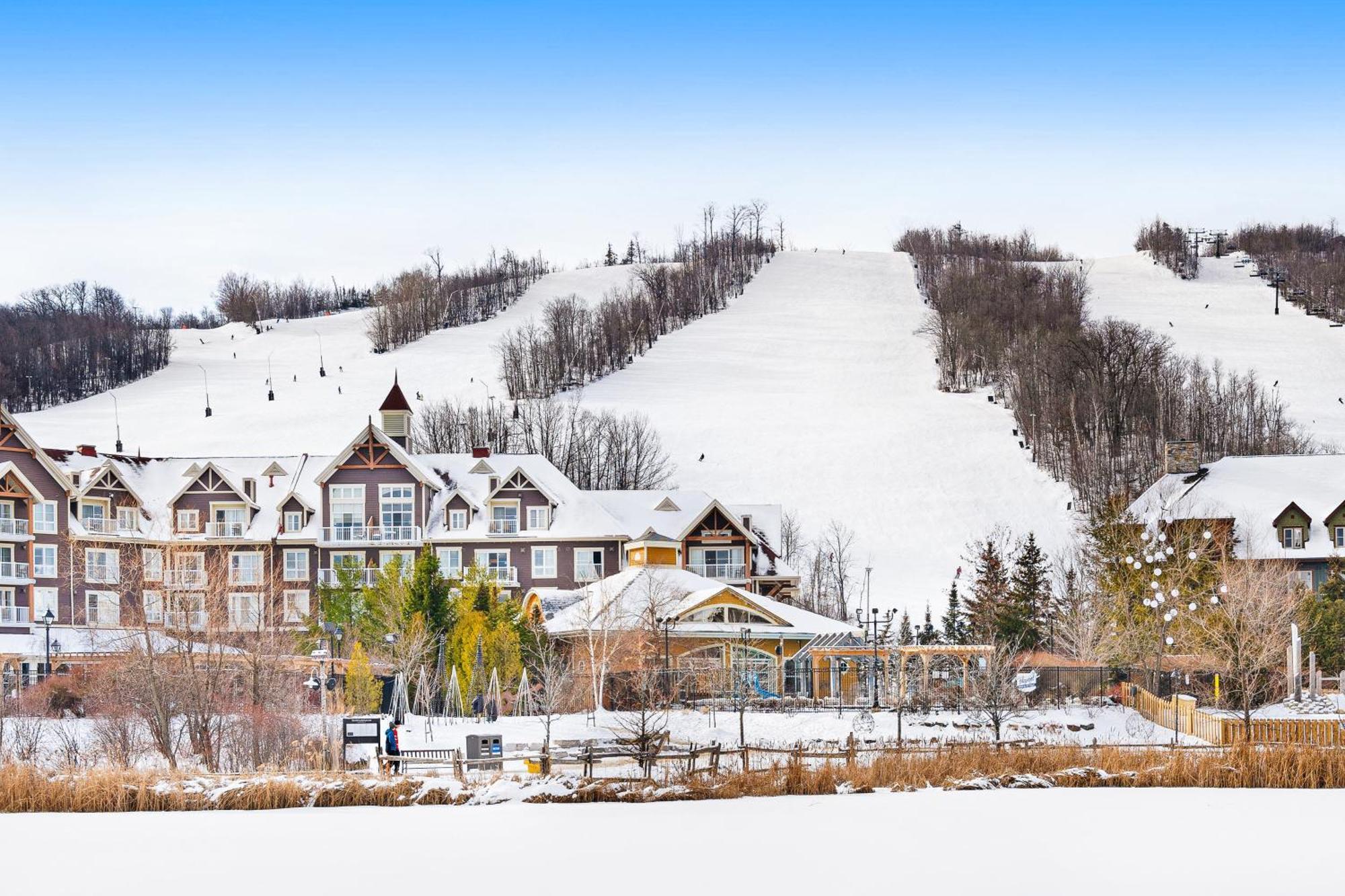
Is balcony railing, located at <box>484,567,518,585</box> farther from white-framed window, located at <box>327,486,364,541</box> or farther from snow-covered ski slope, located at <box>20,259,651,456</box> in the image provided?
snow-covered ski slope, located at <box>20,259,651,456</box>

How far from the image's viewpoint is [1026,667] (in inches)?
2084

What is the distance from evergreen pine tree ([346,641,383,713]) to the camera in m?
45.1

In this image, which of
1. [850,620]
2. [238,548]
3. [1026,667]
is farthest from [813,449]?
[1026,667]

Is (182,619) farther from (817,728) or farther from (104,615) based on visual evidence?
(104,615)

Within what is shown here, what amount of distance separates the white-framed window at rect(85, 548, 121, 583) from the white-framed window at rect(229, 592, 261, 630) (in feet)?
15.4

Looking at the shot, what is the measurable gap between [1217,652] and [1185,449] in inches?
1091

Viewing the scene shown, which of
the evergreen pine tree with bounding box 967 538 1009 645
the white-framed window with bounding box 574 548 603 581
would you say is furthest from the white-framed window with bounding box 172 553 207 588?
the evergreen pine tree with bounding box 967 538 1009 645

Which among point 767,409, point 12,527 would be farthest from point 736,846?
point 767,409

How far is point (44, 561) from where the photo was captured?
64.2 metres

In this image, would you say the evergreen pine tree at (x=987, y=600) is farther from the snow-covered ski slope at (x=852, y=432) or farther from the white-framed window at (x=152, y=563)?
the white-framed window at (x=152, y=563)

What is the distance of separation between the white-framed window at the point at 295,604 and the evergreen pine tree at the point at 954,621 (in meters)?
26.9

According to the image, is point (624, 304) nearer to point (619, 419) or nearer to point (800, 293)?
point (800, 293)

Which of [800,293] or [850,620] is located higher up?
[800,293]

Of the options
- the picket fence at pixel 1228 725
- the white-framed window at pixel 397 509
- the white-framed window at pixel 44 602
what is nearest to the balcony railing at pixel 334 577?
the white-framed window at pixel 397 509
